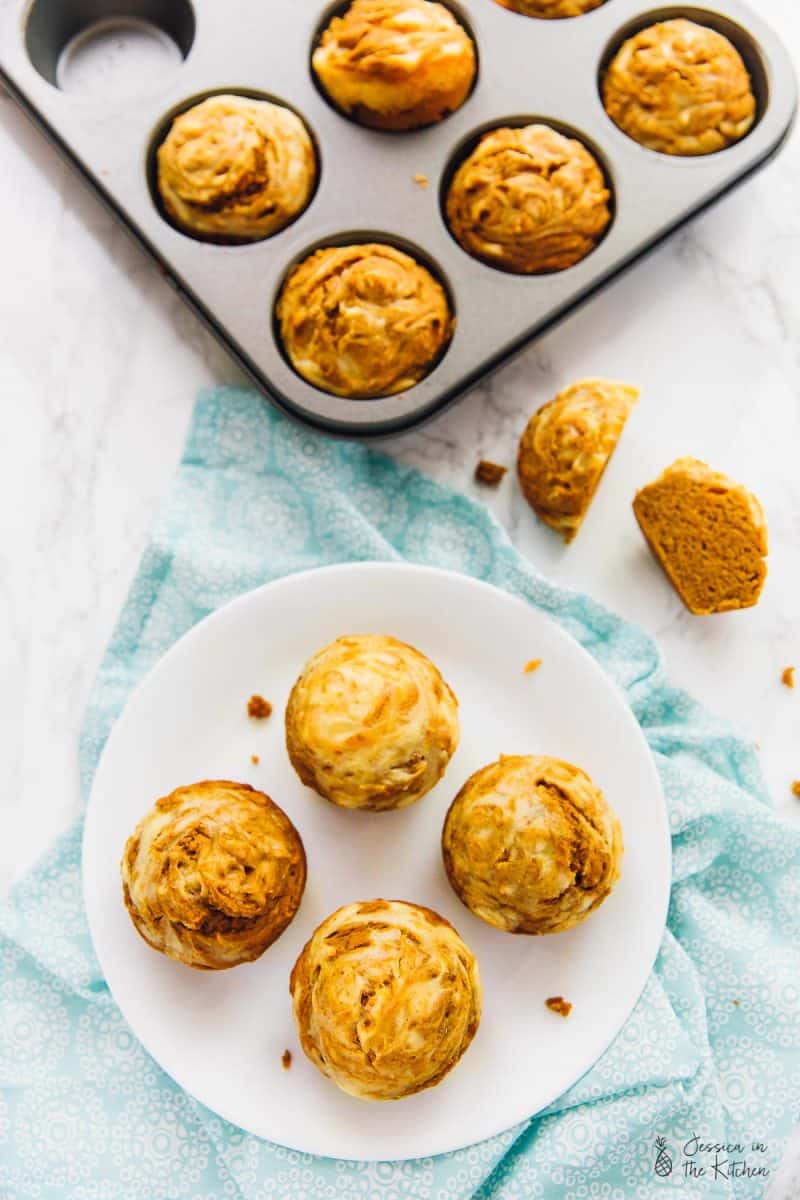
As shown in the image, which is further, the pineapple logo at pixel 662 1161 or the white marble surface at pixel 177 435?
the white marble surface at pixel 177 435

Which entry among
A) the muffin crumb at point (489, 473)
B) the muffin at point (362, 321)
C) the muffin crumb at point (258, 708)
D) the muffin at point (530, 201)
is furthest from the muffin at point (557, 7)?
the muffin crumb at point (258, 708)

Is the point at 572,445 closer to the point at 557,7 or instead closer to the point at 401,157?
the point at 401,157

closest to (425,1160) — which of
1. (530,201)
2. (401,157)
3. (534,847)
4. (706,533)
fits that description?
(534,847)

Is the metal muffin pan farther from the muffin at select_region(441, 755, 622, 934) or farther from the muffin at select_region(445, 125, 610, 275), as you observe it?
the muffin at select_region(441, 755, 622, 934)

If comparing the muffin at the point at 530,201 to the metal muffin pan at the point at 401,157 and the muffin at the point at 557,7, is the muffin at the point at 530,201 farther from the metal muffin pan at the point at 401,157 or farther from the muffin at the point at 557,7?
the muffin at the point at 557,7

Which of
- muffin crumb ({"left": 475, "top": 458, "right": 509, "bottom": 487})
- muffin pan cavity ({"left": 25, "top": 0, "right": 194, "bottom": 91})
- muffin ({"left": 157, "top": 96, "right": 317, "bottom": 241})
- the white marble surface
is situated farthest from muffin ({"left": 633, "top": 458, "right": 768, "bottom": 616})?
muffin pan cavity ({"left": 25, "top": 0, "right": 194, "bottom": 91})
